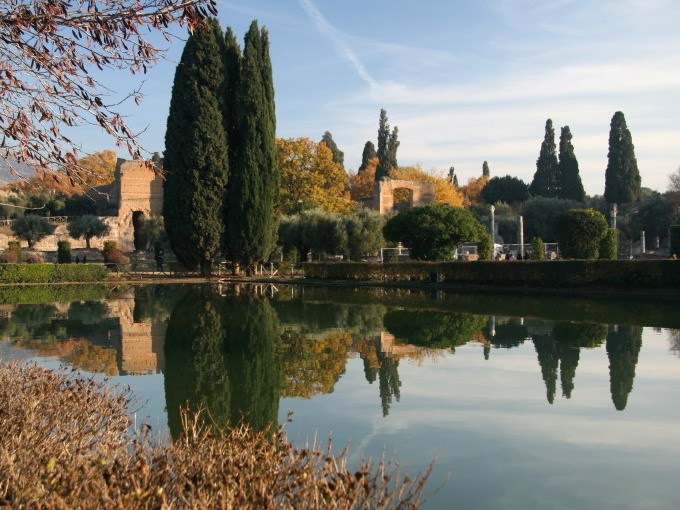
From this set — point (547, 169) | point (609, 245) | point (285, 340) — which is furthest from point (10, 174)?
point (547, 169)

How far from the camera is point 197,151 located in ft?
89.0

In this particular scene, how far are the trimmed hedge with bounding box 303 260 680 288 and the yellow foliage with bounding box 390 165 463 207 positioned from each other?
84.5ft

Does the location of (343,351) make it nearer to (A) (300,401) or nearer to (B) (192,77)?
(A) (300,401)

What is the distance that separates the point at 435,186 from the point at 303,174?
17.0 meters

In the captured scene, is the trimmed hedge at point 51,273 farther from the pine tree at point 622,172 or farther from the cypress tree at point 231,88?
the pine tree at point 622,172

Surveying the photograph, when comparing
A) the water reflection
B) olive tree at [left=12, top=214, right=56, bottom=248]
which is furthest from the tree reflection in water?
olive tree at [left=12, top=214, right=56, bottom=248]

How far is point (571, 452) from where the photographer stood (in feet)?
16.3

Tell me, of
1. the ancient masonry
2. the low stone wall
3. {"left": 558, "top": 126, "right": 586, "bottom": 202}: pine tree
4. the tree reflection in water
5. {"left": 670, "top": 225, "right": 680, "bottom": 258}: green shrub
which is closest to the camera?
the tree reflection in water

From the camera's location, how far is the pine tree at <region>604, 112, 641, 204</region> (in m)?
46.3

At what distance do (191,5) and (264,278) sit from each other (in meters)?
24.9

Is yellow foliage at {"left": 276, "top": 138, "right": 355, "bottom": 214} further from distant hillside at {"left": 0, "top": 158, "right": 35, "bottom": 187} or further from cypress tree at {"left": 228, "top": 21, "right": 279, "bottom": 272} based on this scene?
distant hillside at {"left": 0, "top": 158, "right": 35, "bottom": 187}

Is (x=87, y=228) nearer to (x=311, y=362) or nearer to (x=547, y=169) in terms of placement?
(x=547, y=169)

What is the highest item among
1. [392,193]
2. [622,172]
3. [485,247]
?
[622,172]

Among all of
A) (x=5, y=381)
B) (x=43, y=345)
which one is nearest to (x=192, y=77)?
(x=43, y=345)
